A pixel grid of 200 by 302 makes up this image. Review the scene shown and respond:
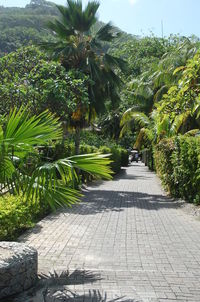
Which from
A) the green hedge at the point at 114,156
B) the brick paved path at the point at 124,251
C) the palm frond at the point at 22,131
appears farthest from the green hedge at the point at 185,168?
the palm frond at the point at 22,131

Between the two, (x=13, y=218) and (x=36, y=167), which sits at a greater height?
(x=36, y=167)

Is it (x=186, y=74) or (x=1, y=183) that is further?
(x=186, y=74)

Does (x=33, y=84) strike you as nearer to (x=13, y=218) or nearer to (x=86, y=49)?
(x=13, y=218)

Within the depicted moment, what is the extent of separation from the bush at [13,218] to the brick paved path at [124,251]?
24cm

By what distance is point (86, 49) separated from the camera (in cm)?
1700

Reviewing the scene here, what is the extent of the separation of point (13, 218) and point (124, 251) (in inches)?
90.0

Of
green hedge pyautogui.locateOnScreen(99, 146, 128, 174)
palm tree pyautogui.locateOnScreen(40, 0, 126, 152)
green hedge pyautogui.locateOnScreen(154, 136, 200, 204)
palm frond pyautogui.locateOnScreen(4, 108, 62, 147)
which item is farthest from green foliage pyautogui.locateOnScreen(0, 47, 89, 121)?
green hedge pyautogui.locateOnScreen(99, 146, 128, 174)

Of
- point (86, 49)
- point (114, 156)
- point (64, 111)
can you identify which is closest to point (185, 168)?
point (64, 111)

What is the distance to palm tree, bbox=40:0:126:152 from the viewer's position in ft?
53.8

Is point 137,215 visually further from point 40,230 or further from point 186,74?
point 186,74

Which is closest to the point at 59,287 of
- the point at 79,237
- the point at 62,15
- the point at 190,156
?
the point at 79,237

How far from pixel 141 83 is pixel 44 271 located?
2447cm

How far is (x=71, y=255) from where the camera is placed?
6.27 m

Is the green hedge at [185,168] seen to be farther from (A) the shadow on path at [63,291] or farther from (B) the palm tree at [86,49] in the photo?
(A) the shadow on path at [63,291]
